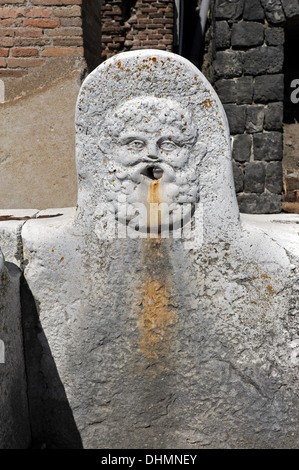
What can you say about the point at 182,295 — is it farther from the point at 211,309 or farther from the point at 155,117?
the point at 155,117

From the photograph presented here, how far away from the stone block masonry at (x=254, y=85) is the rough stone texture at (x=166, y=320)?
394cm

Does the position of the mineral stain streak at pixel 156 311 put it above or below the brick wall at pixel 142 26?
below

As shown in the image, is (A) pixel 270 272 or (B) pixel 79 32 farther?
(B) pixel 79 32

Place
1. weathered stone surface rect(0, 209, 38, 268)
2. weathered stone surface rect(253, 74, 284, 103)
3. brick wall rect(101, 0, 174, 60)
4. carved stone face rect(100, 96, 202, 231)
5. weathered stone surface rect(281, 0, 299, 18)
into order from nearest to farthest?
carved stone face rect(100, 96, 202, 231) < weathered stone surface rect(0, 209, 38, 268) < weathered stone surface rect(281, 0, 299, 18) < weathered stone surface rect(253, 74, 284, 103) < brick wall rect(101, 0, 174, 60)

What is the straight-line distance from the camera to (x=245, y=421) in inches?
67.0

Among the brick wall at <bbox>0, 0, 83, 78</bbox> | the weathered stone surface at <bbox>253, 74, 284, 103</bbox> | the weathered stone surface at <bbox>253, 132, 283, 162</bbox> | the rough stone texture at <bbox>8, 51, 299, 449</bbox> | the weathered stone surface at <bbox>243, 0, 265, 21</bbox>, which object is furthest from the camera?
the weathered stone surface at <bbox>253, 132, 283, 162</bbox>

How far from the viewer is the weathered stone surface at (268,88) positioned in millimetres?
5273

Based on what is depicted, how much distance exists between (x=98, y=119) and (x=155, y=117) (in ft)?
0.64

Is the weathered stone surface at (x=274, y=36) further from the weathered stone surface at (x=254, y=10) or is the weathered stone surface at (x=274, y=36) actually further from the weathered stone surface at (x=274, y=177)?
the weathered stone surface at (x=274, y=177)

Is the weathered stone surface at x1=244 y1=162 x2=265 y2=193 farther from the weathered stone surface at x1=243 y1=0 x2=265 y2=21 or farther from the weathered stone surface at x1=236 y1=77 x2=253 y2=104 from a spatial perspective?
the weathered stone surface at x1=243 y1=0 x2=265 y2=21

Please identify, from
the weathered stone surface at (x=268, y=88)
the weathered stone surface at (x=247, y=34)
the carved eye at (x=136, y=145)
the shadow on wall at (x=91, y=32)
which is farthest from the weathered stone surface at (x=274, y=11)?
the carved eye at (x=136, y=145)

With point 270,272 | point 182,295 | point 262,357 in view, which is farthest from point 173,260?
point 262,357

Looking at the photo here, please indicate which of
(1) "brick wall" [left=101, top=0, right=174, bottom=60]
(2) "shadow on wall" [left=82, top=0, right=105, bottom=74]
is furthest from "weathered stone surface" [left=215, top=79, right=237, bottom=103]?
(2) "shadow on wall" [left=82, top=0, right=105, bottom=74]

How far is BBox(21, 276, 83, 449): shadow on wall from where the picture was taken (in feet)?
5.74
